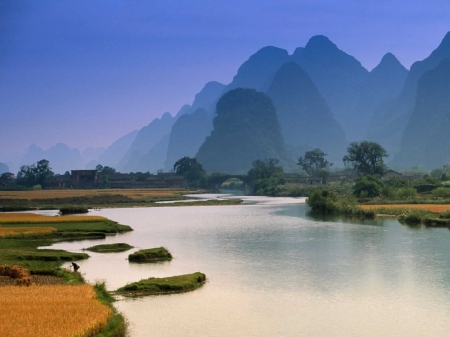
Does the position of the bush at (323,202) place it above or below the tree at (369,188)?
below

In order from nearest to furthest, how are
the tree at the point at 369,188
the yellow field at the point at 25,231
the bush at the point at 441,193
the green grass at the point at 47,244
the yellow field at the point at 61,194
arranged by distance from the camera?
the green grass at the point at 47,244 → the yellow field at the point at 25,231 → the bush at the point at 441,193 → the tree at the point at 369,188 → the yellow field at the point at 61,194

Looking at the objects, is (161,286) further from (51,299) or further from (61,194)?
(61,194)

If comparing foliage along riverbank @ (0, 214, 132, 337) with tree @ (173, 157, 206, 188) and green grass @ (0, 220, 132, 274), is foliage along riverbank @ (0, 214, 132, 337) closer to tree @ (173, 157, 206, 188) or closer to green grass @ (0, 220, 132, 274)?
green grass @ (0, 220, 132, 274)

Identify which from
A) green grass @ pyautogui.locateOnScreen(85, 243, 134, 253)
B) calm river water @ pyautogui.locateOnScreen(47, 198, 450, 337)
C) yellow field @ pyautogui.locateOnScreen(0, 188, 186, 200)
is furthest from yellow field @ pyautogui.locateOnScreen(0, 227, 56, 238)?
yellow field @ pyautogui.locateOnScreen(0, 188, 186, 200)

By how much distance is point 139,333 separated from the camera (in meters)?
17.5

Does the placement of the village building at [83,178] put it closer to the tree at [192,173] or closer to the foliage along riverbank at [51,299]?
the tree at [192,173]

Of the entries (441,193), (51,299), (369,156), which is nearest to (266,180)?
(369,156)

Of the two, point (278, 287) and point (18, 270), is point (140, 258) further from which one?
point (278, 287)

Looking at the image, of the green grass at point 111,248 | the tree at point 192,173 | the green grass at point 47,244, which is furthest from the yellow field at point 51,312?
the tree at point 192,173

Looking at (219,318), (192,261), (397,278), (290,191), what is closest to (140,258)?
(192,261)

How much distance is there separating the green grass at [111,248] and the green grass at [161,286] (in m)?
10.9

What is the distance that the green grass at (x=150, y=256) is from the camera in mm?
30609

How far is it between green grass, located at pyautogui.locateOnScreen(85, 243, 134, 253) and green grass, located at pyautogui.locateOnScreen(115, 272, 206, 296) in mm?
10929

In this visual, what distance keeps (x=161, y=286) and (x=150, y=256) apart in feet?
26.0
